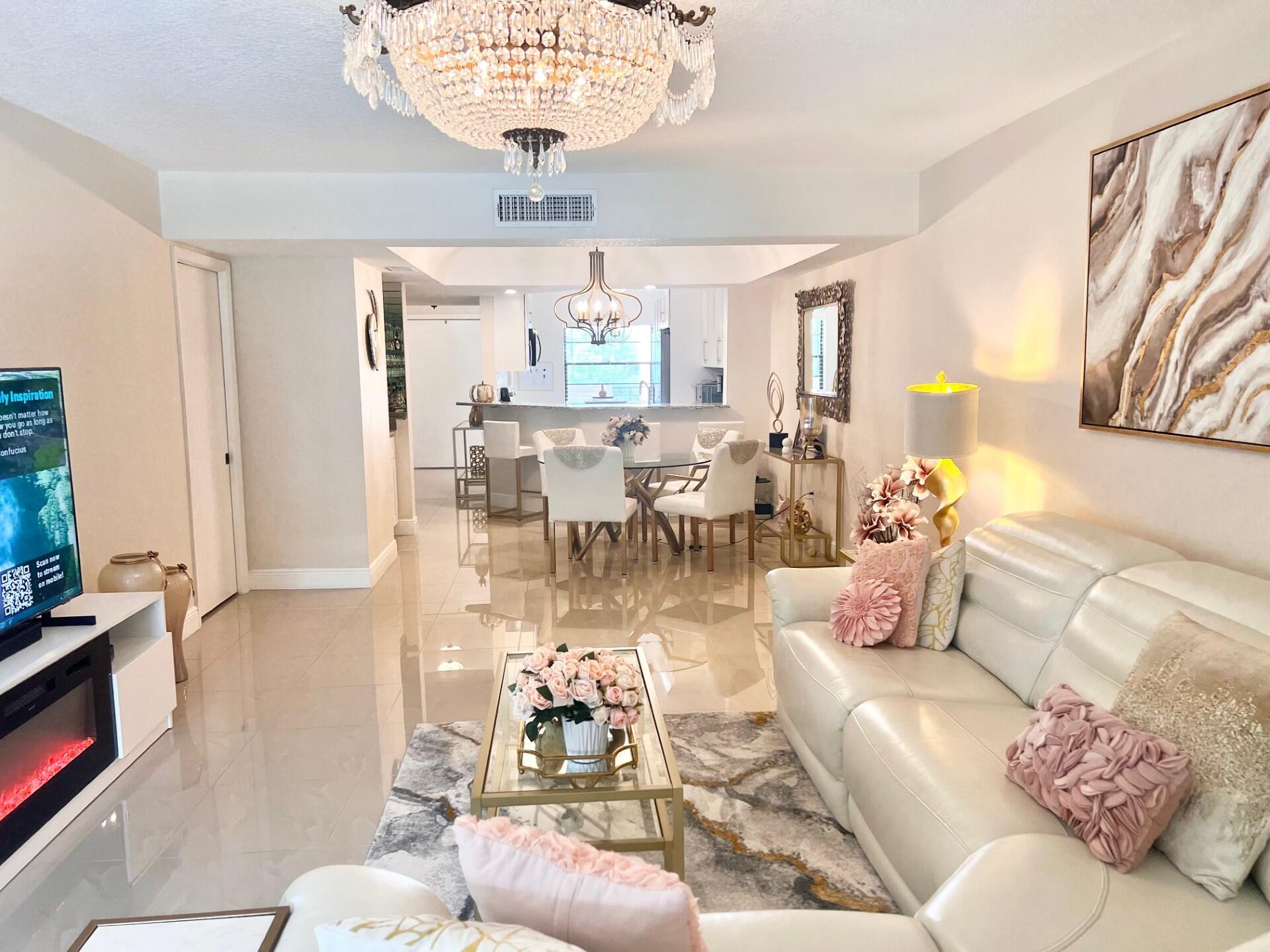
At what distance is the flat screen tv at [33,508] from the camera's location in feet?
8.67

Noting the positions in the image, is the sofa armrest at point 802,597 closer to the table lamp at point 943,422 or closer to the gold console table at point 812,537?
the table lamp at point 943,422

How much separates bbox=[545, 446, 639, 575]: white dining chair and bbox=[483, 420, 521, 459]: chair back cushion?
6.59 feet

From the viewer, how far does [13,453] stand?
2.69 metres

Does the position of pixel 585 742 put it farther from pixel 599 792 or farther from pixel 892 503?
pixel 892 503

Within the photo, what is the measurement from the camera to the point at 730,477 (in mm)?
5883

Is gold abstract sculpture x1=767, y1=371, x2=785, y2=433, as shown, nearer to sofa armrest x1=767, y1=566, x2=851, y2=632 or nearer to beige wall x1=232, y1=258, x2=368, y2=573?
beige wall x1=232, y1=258, x2=368, y2=573

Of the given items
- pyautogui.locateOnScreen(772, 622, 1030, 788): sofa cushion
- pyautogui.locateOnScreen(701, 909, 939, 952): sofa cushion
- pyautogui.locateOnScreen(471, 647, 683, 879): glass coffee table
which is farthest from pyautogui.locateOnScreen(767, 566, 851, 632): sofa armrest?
pyautogui.locateOnScreen(701, 909, 939, 952): sofa cushion

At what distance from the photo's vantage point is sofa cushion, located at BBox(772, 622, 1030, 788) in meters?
2.59

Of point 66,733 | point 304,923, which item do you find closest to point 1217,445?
point 304,923

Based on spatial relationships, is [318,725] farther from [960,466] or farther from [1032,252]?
[1032,252]

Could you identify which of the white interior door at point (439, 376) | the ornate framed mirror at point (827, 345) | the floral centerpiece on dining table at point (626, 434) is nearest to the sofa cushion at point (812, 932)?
the ornate framed mirror at point (827, 345)

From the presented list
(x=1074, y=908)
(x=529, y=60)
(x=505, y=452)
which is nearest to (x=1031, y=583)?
(x=1074, y=908)

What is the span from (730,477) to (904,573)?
114 inches

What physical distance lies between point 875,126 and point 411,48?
8.11ft
